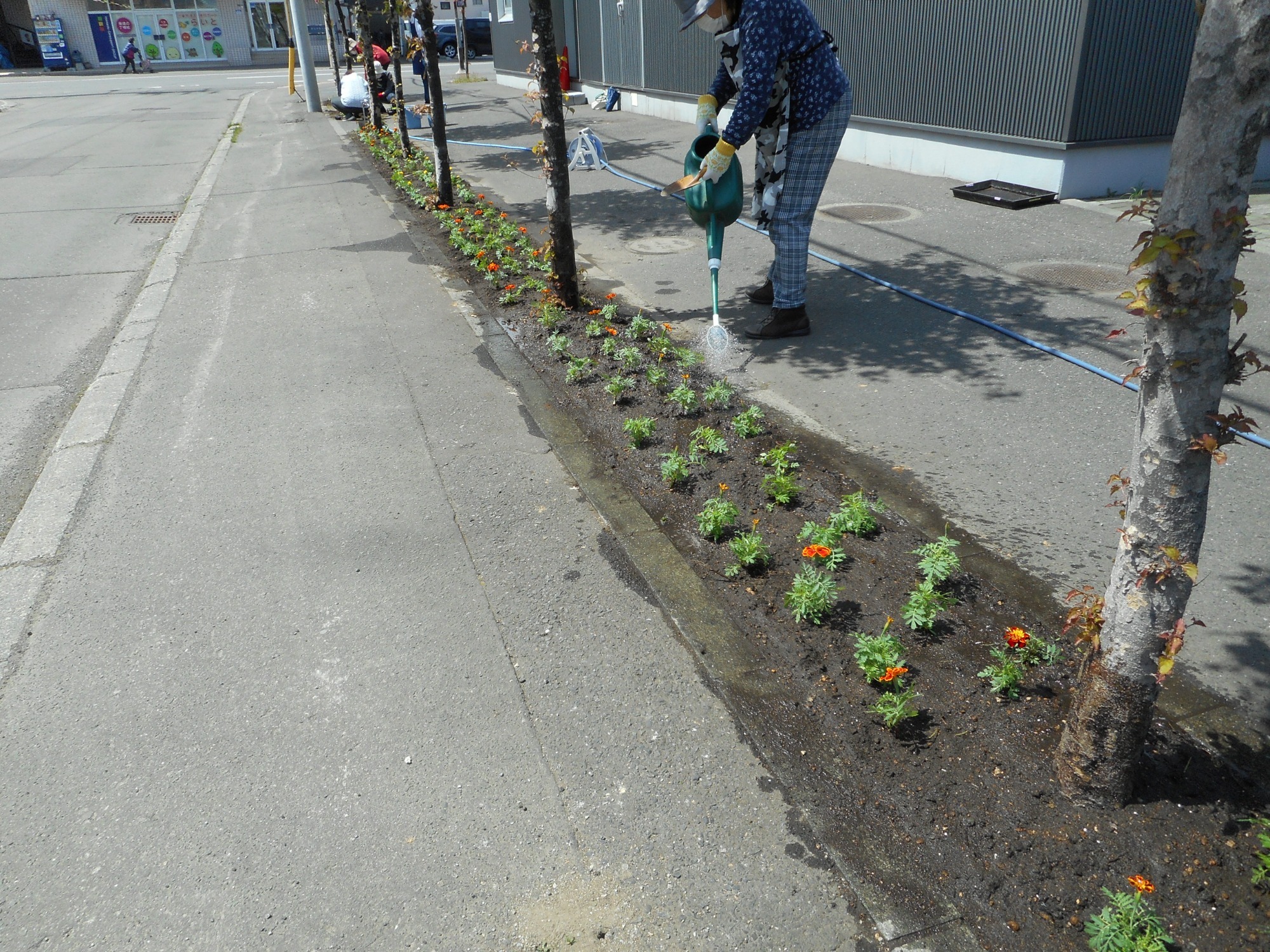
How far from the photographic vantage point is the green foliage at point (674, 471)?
14.2ft

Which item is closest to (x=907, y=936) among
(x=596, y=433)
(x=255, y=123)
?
(x=596, y=433)

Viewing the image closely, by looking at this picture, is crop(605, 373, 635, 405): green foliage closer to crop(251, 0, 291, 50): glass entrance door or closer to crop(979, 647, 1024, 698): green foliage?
crop(979, 647, 1024, 698): green foliage

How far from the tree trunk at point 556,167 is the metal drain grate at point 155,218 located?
266 inches

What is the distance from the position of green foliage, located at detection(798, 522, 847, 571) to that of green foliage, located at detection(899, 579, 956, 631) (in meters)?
0.33

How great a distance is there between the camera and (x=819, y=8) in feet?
44.2

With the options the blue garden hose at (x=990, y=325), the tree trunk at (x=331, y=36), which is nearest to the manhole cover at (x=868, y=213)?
the blue garden hose at (x=990, y=325)

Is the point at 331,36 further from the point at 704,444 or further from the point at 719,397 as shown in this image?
the point at 704,444

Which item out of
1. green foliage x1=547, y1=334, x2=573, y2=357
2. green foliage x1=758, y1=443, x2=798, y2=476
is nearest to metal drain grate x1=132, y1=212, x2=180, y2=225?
green foliage x1=547, y1=334, x2=573, y2=357

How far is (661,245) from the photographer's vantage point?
9.20m

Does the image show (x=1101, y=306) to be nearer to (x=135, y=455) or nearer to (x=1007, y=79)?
(x=1007, y=79)

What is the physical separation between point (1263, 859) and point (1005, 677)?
803mm

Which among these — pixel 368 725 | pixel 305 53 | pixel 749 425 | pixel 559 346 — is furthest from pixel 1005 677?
pixel 305 53

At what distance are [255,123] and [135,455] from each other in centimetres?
2090

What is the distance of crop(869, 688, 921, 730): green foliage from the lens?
275 centimetres
